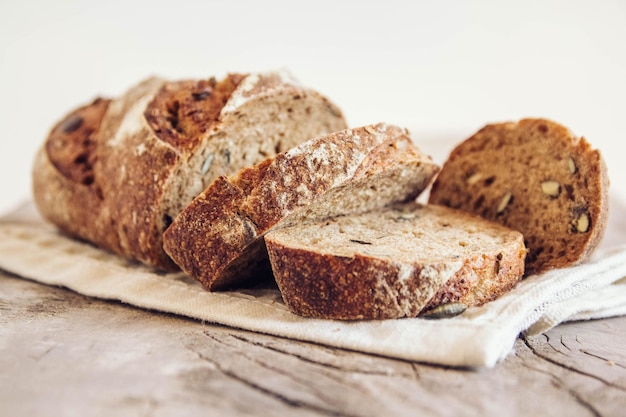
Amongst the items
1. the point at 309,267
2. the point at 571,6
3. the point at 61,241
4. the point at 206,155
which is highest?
the point at 571,6

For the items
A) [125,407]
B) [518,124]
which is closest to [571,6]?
[518,124]

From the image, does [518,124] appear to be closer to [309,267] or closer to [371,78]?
[309,267]

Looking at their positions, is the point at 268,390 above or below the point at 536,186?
below

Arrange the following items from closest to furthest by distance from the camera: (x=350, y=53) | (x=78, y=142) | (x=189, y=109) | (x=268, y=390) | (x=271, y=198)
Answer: (x=268, y=390)
(x=271, y=198)
(x=189, y=109)
(x=78, y=142)
(x=350, y=53)

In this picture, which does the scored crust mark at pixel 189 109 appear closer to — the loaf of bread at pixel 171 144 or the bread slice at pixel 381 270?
the loaf of bread at pixel 171 144

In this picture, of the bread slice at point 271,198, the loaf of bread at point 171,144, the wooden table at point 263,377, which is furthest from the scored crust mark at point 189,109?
the wooden table at point 263,377

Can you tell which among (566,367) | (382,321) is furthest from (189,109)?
(566,367)

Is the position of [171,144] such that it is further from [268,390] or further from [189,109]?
[268,390]
